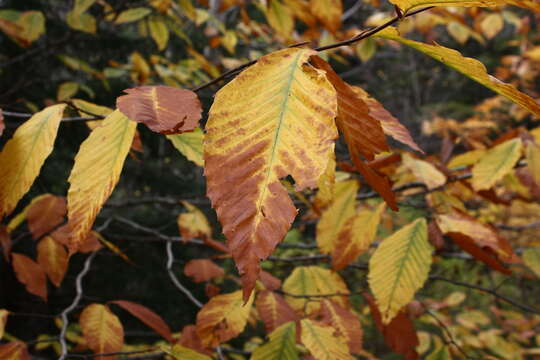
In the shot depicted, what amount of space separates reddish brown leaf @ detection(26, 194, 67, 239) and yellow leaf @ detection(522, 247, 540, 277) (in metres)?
1.03

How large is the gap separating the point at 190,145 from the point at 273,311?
0.34 meters

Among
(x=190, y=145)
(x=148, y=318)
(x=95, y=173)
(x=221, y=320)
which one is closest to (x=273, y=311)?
(x=221, y=320)

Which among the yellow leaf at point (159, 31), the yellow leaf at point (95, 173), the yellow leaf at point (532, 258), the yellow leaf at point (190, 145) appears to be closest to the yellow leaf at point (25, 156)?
the yellow leaf at point (95, 173)

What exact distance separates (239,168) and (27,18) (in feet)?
4.76

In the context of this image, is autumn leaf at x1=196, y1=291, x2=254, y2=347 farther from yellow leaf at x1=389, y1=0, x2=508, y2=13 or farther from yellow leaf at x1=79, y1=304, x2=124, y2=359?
yellow leaf at x1=389, y1=0, x2=508, y2=13

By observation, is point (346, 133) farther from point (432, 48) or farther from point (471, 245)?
point (471, 245)

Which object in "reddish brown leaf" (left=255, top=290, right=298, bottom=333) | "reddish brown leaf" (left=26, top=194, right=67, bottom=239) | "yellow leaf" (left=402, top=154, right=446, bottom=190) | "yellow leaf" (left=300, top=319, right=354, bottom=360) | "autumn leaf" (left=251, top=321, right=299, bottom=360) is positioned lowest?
"reddish brown leaf" (left=255, top=290, right=298, bottom=333)

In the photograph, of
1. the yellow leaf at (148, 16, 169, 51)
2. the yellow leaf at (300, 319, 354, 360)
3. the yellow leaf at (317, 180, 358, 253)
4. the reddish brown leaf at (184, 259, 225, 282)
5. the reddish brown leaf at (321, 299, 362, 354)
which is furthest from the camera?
the yellow leaf at (148, 16, 169, 51)

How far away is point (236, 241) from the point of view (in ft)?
0.75

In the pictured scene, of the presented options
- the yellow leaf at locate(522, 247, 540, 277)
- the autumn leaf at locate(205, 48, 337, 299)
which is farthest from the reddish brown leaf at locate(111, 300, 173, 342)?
the yellow leaf at locate(522, 247, 540, 277)

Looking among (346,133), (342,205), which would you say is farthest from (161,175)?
(346,133)

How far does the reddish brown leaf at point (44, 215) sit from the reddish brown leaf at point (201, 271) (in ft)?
1.11

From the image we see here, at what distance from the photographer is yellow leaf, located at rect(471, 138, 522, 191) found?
667 millimetres

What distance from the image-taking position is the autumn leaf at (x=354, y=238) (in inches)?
26.0
